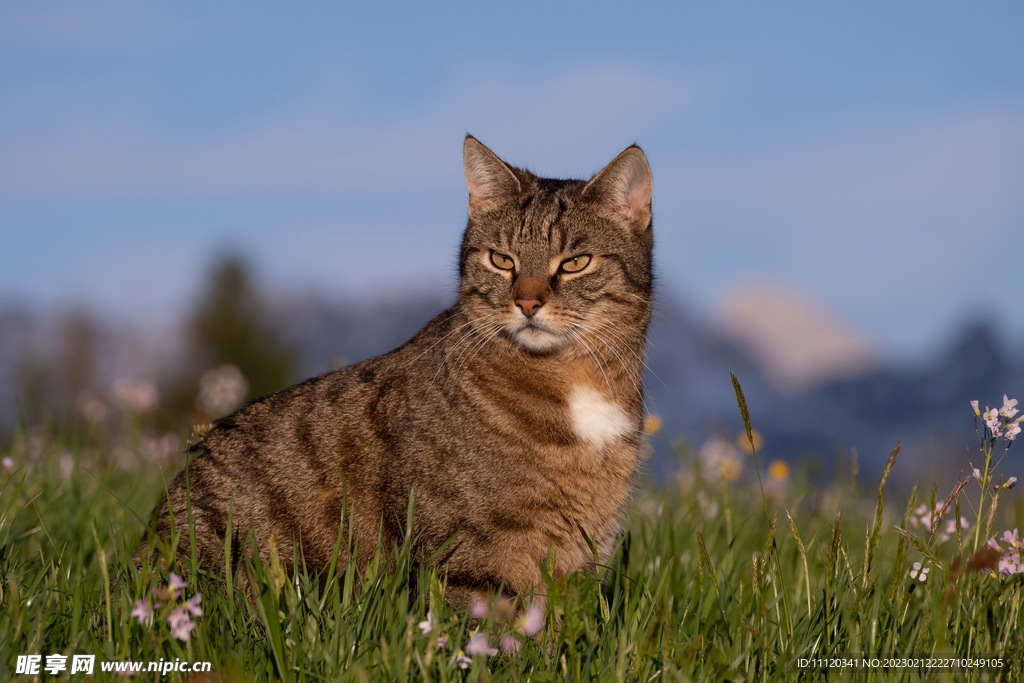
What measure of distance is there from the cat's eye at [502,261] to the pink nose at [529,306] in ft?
1.32

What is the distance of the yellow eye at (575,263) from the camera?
4941 mm

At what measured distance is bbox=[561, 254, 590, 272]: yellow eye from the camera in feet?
16.2

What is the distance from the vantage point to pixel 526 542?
4406 millimetres

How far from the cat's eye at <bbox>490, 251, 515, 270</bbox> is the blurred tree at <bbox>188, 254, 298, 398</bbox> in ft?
106

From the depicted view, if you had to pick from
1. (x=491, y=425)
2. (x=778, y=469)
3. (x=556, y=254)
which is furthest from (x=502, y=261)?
(x=778, y=469)

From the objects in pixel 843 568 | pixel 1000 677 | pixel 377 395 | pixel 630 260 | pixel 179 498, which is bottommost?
pixel 1000 677

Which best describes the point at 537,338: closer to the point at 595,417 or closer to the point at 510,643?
the point at 595,417

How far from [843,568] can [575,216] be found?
7.16 feet

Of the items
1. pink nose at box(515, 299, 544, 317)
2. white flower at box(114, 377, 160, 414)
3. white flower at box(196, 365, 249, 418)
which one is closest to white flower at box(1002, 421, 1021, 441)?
pink nose at box(515, 299, 544, 317)

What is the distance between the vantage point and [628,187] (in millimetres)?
5176

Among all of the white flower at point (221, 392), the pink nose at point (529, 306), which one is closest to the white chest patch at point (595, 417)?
the pink nose at point (529, 306)

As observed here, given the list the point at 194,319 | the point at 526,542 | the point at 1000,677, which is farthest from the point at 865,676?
the point at 194,319

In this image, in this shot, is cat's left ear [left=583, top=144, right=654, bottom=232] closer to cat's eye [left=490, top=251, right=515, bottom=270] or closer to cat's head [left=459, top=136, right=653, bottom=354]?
cat's head [left=459, top=136, right=653, bottom=354]

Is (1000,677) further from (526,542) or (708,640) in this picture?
(526,542)
